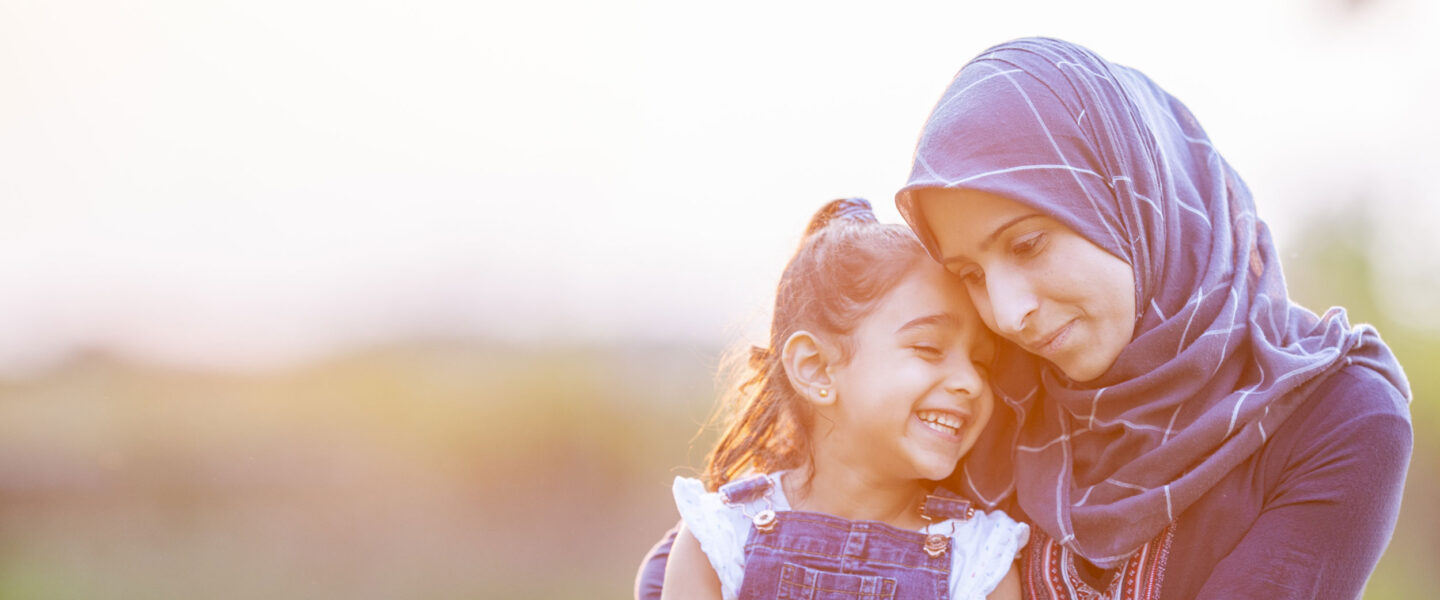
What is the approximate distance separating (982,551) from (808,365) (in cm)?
49

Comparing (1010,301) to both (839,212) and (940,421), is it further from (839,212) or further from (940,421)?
(839,212)

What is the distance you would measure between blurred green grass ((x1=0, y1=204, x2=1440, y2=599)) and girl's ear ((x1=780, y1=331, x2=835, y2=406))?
11.4 ft

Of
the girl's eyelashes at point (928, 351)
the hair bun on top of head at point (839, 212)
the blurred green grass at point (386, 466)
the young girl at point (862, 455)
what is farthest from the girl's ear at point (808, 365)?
the blurred green grass at point (386, 466)

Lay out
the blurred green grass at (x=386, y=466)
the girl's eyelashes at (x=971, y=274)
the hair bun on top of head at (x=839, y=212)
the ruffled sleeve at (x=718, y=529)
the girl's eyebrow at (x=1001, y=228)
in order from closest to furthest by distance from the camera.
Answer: the girl's eyebrow at (x=1001, y=228)
the girl's eyelashes at (x=971, y=274)
the ruffled sleeve at (x=718, y=529)
the hair bun on top of head at (x=839, y=212)
the blurred green grass at (x=386, y=466)

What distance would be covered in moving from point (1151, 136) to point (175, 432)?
218 inches

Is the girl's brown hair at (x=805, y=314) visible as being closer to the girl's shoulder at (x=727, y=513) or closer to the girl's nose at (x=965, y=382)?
the girl's shoulder at (x=727, y=513)

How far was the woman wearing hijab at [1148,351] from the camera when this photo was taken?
5.28 ft

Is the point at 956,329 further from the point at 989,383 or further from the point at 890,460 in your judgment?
the point at 890,460

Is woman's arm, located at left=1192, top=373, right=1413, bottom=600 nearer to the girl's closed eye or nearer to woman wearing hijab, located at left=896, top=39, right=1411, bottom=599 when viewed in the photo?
woman wearing hijab, located at left=896, top=39, right=1411, bottom=599

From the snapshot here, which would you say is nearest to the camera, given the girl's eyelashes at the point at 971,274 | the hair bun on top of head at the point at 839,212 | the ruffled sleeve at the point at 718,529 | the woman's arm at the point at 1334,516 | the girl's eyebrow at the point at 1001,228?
the woman's arm at the point at 1334,516

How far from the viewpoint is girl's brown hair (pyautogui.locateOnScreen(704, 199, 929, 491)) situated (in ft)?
7.00

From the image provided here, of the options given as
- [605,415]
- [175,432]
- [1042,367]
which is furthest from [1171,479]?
[175,432]

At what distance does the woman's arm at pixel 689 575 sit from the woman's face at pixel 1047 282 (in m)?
0.76

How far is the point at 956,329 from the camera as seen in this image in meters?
2.01
